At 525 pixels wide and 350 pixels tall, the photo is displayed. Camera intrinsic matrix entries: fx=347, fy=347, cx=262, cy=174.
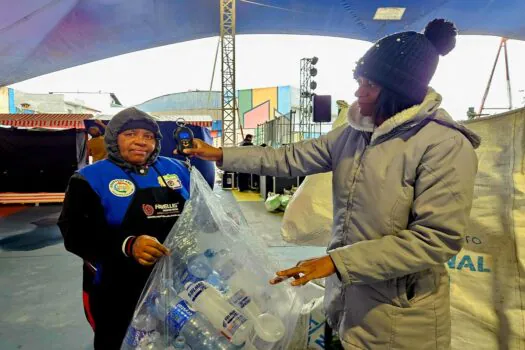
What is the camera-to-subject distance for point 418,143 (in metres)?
0.81

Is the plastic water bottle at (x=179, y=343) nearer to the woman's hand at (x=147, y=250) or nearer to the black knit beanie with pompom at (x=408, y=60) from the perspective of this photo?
the woman's hand at (x=147, y=250)

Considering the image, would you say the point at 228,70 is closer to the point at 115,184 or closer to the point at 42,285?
the point at 42,285

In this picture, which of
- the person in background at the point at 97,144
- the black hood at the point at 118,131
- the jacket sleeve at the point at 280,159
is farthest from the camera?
the person in background at the point at 97,144

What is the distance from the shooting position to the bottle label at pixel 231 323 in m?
0.95

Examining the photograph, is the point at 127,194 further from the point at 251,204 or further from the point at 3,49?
the point at 3,49

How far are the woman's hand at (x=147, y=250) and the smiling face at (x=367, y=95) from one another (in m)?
0.69

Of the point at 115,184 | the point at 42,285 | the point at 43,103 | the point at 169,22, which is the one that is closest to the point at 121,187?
the point at 115,184

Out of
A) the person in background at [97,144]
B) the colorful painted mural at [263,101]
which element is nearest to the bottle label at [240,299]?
the person in background at [97,144]

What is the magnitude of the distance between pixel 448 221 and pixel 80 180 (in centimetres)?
108

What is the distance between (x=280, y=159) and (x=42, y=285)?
103 inches

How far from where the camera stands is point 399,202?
2.68 ft

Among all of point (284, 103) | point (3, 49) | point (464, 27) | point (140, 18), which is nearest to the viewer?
point (3, 49)

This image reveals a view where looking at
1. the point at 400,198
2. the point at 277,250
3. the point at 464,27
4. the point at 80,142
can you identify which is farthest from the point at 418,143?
the point at 464,27

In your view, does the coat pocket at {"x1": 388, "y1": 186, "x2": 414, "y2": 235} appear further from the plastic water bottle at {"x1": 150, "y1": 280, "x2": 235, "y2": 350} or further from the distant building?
the distant building
